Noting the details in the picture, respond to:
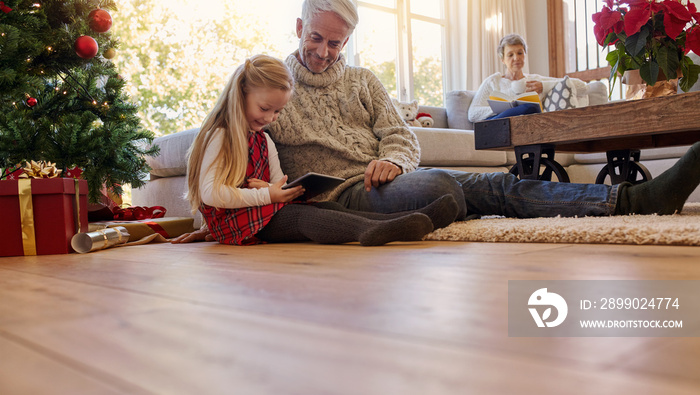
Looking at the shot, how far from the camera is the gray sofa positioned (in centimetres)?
231

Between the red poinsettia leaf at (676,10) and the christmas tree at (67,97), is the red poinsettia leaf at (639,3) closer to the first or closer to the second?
the red poinsettia leaf at (676,10)

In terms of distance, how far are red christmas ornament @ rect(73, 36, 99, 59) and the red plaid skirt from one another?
63 cm

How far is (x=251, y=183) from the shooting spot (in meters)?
1.47

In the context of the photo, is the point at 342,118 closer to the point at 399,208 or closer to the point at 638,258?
the point at 399,208

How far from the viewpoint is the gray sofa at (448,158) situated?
2.31 meters

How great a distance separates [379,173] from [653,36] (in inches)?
41.7

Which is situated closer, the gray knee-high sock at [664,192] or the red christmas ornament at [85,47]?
the gray knee-high sock at [664,192]

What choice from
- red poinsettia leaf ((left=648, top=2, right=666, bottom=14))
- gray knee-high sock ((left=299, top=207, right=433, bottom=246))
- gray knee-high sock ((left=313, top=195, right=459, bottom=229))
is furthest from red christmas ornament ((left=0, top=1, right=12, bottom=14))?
red poinsettia leaf ((left=648, top=2, right=666, bottom=14))

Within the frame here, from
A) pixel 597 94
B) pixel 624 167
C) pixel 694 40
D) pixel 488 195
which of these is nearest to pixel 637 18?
pixel 694 40

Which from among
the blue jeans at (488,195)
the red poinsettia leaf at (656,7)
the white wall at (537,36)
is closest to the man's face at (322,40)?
the blue jeans at (488,195)

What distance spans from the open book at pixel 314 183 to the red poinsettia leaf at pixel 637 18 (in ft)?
3.57

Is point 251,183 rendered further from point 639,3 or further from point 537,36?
point 537,36

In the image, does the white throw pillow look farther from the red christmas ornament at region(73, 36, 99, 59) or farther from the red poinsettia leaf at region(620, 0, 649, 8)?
the red christmas ornament at region(73, 36, 99, 59)

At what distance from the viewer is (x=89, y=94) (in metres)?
1.91
